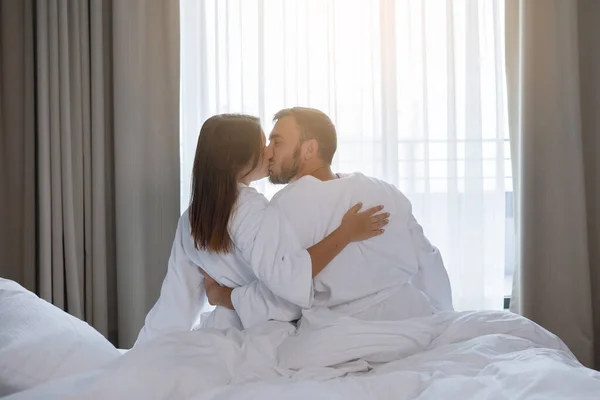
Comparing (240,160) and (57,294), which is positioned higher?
(240,160)

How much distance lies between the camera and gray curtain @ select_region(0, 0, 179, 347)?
333 centimetres

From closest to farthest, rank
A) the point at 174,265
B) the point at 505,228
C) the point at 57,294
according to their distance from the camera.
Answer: the point at 174,265 → the point at 57,294 → the point at 505,228

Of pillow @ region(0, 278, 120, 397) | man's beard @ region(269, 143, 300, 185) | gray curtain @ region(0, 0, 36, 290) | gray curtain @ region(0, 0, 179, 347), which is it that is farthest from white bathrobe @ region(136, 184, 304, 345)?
gray curtain @ region(0, 0, 36, 290)

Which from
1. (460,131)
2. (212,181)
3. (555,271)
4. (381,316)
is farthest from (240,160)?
(555,271)

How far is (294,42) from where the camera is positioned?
349cm

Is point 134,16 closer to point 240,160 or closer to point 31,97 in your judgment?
point 31,97

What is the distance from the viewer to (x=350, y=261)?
7.25 feet

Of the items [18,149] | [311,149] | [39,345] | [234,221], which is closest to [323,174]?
[311,149]

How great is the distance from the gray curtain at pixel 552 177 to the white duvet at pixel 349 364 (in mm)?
1587

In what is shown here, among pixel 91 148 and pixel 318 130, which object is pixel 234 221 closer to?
pixel 318 130

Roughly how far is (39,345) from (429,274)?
1.25m

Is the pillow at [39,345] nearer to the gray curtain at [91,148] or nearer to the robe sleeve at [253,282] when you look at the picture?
the robe sleeve at [253,282]

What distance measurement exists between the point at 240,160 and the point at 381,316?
2.00 feet

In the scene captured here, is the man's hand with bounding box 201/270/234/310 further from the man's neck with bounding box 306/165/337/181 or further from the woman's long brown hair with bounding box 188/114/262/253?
the man's neck with bounding box 306/165/337/181
